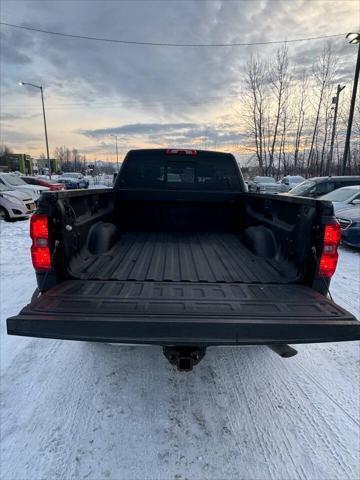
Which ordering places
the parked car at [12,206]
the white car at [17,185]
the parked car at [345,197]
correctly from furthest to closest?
the white car at [17,185] < the parked car at [12,206] < the parked car at [345,197]

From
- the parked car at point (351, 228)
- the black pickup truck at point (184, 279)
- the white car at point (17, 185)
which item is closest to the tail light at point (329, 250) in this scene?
the black pickup truck at point (184, 279)

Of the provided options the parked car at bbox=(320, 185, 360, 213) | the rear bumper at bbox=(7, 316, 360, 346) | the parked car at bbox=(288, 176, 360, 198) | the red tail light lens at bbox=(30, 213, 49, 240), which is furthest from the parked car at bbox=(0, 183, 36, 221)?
the rear bumper at bbox=(7, 316, 360, 346)

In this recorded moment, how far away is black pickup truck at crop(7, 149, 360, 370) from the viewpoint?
6.30 feet

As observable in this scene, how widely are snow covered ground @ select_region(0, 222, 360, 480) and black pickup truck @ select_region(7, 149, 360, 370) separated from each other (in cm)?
60

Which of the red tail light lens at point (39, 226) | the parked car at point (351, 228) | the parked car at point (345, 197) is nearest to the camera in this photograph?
the red tail light lens at point (39, 226)

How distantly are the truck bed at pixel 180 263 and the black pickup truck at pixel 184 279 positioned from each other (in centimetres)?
1

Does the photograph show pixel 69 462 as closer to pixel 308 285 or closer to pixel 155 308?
pixel 155 308

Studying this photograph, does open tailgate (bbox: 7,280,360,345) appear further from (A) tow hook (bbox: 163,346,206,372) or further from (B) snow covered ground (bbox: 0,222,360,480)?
(B) snow covered ground (bbox: 0,222,360,480)

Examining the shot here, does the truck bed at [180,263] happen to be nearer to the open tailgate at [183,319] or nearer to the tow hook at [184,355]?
the open tailgate at [183,319]

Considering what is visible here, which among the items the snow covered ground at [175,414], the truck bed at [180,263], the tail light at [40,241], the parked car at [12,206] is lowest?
the snow covered ground at [175,414]

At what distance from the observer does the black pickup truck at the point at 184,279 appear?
1.92 m

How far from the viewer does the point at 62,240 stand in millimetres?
2543

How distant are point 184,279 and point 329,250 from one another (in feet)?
4.04

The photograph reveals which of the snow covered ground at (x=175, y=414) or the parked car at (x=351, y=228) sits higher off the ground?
the parked car at (x=351, y=228)
